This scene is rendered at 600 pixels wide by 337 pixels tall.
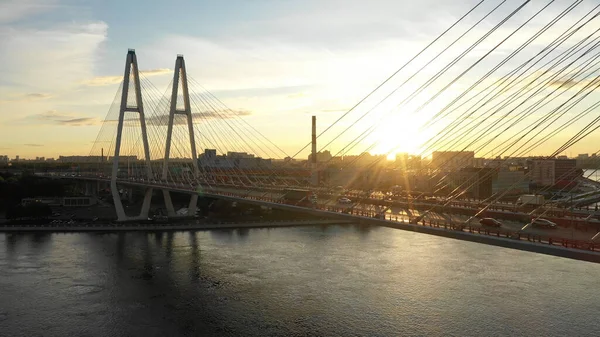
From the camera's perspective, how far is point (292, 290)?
31.5 feet

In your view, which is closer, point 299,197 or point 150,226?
point 299,197

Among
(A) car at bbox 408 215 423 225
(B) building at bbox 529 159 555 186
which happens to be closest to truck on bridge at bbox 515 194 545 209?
(A) car at bbox 408 215 423 225

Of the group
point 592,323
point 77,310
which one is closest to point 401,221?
point 592,323

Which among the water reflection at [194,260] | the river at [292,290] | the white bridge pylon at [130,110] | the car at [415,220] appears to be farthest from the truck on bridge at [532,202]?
the white bridge pylon at [130,110]

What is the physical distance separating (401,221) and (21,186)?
25419mm

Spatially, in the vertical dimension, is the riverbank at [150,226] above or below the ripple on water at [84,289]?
above

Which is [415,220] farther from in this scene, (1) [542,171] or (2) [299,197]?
(1) [542,171]

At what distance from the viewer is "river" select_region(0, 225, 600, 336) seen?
25.6 ft

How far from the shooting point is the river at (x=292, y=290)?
7.80m

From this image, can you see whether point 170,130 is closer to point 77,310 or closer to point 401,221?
point 77,310

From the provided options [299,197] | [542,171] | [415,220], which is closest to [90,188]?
[299,197]

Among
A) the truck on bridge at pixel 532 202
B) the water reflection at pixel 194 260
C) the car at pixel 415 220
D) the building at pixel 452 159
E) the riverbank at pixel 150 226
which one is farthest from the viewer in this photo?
the riverbank at pixel 150 226

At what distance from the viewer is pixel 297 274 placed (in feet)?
35.6

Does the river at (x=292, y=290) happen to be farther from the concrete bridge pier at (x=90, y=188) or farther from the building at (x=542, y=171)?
the building at (x=542, y=171)
